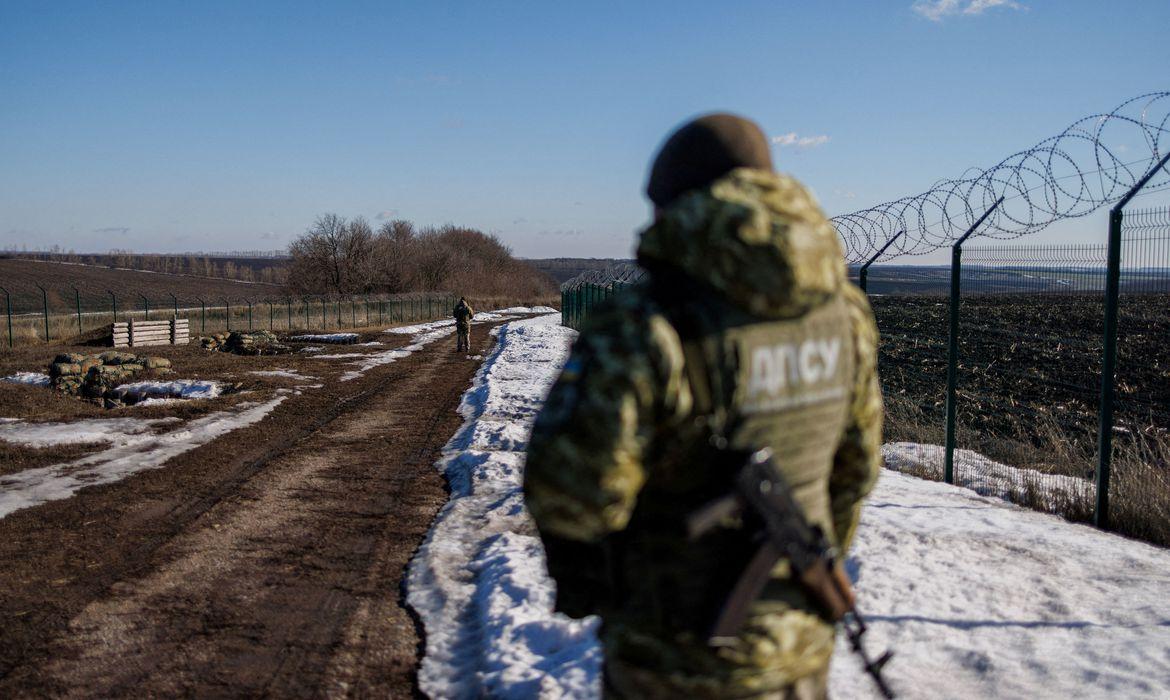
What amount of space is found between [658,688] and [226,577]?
472 cm

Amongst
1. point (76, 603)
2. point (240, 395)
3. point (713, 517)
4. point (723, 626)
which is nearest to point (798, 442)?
point (713, 517)

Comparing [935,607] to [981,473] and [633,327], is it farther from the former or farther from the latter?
[633,327]

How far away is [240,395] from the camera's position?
551 inches

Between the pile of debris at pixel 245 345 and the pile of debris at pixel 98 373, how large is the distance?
627cm

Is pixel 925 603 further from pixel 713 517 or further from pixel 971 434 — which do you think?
pixel 971 434

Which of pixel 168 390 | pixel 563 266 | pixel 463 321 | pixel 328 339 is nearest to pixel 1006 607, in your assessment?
pixel 168 390

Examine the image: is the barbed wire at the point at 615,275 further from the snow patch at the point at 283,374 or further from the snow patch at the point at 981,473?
the snow patch at the point at 981,473

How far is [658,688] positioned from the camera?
182cm

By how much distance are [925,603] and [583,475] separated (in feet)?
12.2

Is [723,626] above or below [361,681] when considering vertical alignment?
above

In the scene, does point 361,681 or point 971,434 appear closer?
point 361,681

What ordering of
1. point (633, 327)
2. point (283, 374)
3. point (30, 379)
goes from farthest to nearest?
point (283, 374) < point (30, 379) < point (633, 327)

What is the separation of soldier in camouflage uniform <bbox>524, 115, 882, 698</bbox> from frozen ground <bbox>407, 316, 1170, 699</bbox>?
2.14 meters

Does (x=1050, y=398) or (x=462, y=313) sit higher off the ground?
(x=462, y=313)
